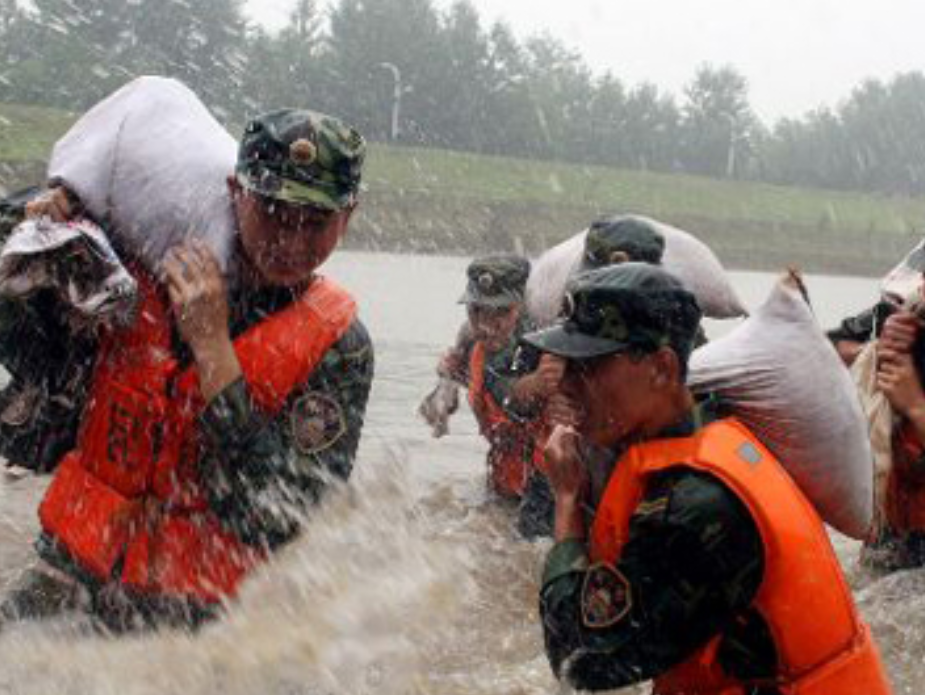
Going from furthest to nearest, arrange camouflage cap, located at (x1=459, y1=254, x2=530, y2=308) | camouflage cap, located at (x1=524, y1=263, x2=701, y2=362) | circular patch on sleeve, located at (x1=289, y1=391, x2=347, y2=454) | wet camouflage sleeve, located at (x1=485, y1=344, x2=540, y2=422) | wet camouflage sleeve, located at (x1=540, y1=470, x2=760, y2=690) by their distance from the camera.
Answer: camouflage cap, located at (x1=459, y1=254, x2=530, y2=308) < wet camouflage sleeve, located at (x1=485, y1=344, x2=540, y2=422) < circular patch on sleeve, located at (x1=289, y1=391, x2=347, y2=454) < camouflage cap, located at (x1=524, y1=263, x2=701, y2=362) < wet camouflage sleeve, located at (x1=540, y1=470, x2=760, y2=690)

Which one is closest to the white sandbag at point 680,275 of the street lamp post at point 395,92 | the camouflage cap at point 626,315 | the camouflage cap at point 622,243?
the camouflage cap at point 622,243

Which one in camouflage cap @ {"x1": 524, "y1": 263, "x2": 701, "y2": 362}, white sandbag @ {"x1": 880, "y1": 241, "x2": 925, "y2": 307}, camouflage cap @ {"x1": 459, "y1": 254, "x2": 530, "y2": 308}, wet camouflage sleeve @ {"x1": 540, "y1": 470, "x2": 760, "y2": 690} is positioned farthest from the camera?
camouflage cap @ {"x1": 459, "y1": 254, "x2": 530, "y2": 308}

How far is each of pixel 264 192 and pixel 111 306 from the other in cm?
36

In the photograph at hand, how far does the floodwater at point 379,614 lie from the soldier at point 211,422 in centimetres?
11

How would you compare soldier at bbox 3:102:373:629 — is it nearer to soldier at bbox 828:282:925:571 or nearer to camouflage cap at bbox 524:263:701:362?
camouflage cap at bbox 524:263:701:362

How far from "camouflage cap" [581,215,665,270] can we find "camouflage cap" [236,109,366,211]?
5.94 ft

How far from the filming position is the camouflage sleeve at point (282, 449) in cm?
276

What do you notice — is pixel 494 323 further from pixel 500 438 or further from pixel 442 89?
pixel 442 89

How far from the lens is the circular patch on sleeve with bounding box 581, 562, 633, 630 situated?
245 cm

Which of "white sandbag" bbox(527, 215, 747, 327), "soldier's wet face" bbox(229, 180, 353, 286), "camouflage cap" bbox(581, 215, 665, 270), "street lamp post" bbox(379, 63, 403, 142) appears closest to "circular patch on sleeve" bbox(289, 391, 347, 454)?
Result: "soldier's wet face" bbox(229, 180, 353, 286)

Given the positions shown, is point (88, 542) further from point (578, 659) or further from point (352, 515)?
point (352, 515)

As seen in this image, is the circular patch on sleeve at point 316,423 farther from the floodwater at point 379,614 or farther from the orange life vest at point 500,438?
the orange life vest at point 500,438

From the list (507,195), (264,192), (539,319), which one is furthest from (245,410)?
(507,195)

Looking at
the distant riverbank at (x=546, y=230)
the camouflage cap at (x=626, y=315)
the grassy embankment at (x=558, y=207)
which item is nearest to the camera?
the camouflage cap at (x=626, y=315)
